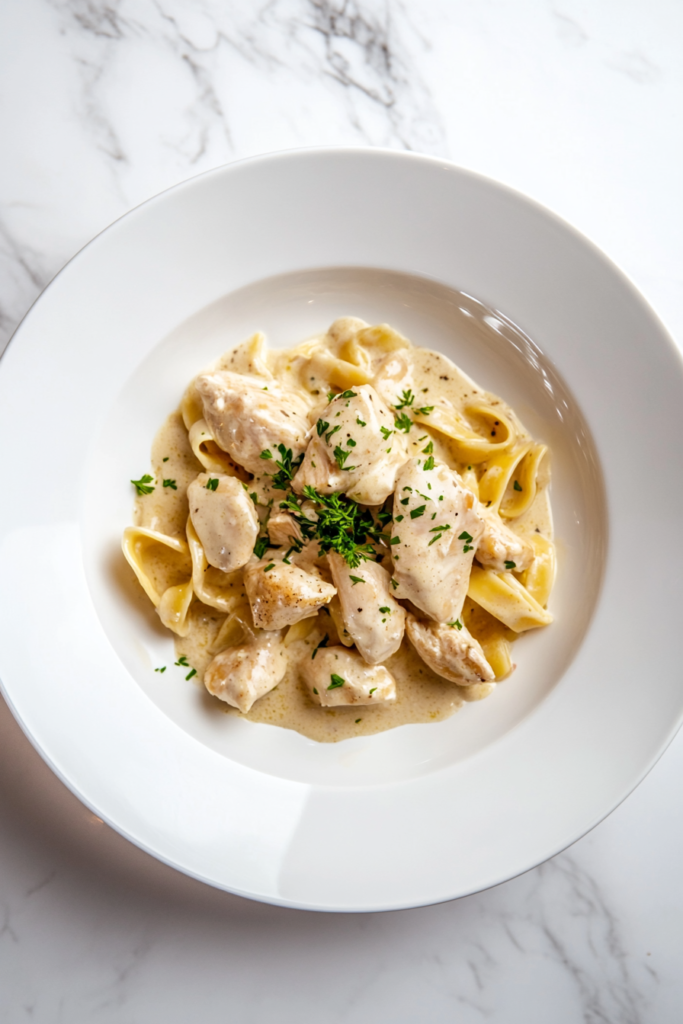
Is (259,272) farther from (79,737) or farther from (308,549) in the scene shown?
(79,737)

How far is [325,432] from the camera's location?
13.1 feet

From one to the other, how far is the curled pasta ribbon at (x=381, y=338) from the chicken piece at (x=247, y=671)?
6.73ft

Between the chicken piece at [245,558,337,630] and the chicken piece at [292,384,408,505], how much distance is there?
20.8 inches

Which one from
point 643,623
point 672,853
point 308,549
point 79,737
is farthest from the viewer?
point 672,853

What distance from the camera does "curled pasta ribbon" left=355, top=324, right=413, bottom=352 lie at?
14.6ft

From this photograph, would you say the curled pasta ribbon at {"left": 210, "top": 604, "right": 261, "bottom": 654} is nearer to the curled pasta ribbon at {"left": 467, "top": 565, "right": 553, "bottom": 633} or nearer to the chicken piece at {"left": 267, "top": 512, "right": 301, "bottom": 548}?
the chicken piece at {"left": 267, "top": 512, "right": 301, "bottom": 548}

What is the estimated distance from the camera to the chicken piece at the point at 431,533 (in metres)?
4.03

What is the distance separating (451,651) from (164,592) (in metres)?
1.88

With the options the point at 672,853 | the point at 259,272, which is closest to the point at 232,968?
the point at 672,853

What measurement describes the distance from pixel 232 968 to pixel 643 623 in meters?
3.43

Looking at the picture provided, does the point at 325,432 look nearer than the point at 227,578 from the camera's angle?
Yes

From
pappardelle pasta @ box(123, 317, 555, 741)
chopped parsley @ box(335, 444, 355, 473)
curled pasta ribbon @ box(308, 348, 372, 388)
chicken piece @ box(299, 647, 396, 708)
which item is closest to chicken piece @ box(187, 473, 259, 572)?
pappardelle pasta @ box(123, 317, 555, 741)

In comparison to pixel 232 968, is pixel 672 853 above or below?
above

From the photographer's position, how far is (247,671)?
4082mm
